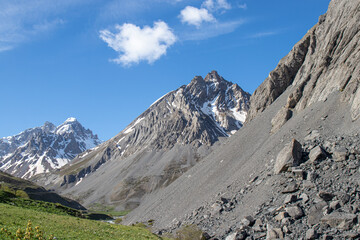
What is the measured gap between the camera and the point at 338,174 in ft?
129

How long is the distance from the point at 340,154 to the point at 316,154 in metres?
3.71

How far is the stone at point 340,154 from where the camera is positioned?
41.9 metres

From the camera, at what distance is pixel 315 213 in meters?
33.9

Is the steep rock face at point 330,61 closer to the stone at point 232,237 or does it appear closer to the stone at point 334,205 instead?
the stone at point 334,205

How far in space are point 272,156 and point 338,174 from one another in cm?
2380

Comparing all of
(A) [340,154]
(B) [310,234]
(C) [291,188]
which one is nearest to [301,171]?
(C) [291,188]

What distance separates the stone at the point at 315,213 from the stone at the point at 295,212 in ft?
3.22

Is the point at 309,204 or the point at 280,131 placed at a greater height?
the point at 280,131

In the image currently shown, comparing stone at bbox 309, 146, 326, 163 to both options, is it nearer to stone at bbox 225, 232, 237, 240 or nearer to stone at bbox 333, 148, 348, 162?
stone at bbox 333, 148, 348, 162

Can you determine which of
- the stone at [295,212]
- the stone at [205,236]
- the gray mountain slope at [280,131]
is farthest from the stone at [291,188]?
the stone at [205,236]

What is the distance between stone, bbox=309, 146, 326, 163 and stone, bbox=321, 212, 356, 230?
46.9 ft

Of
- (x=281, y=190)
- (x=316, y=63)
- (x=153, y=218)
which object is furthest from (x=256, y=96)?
(x=281, y=190)

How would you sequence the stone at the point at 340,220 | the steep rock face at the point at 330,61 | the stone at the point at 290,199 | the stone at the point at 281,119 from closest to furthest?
the stone at the point at 340,220
the stone at the point at 290,199
the steep rock face at the point at 330,61
the stone at the point at 281,119

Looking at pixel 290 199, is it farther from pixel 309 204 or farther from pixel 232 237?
pixel 232 237
